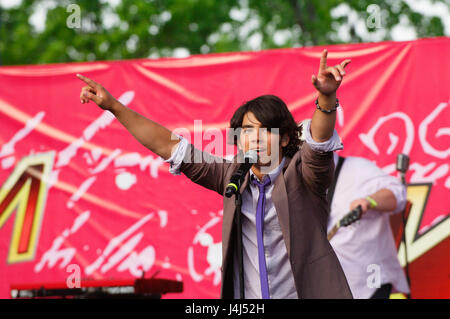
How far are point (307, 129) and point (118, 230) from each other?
3.48m

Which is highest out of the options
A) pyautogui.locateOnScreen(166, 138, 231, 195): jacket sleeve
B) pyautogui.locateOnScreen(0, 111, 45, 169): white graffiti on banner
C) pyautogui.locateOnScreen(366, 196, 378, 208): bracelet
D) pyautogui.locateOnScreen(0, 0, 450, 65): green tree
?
pyautogui.locateOnScreen(0, 0, 450, 65): green tree

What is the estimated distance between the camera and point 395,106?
5172 millimetres

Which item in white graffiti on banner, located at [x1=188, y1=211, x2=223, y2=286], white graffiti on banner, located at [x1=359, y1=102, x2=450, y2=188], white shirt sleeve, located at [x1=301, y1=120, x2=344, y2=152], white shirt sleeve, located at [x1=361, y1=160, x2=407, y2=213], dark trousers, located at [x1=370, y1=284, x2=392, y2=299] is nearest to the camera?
white shirt sleeve, located at [x1=301, y1=120, x2=344, y2=152]

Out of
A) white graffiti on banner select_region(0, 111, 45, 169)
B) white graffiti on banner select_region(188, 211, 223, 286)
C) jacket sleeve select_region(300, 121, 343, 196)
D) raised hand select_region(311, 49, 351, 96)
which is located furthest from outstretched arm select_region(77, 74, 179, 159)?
white graffiti on banner select_region(0, 111, 45, 169)

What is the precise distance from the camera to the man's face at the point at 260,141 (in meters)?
2.76

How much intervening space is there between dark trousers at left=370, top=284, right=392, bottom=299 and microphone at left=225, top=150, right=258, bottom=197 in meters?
2.25

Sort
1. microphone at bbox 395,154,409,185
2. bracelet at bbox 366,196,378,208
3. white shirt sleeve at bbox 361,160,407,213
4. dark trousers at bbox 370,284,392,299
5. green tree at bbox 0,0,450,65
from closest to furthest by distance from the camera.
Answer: bracelet at bbox 366,196,378,208
dark trousers at bbox 370,284,392,299
white shirt sleeve at bbox 361,160,407,213
microphone at bbox 395,154,409,185
green tree at bbox 0,0,450,65

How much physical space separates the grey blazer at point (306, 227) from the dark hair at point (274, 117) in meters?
0.20

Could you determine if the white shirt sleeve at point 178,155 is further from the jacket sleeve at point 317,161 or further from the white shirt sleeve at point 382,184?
the white shirt sleeve at point 382,184

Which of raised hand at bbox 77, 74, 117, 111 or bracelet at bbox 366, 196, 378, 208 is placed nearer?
raised hand at bbox 77, 74, 117, 111

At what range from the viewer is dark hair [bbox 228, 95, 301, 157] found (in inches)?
112

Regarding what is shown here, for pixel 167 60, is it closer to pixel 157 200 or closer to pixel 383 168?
pixel 157 200

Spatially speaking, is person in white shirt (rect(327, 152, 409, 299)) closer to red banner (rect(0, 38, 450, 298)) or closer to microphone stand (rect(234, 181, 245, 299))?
red banner (rect(0, 38, 450, 298))

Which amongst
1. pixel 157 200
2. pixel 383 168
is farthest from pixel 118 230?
pixel 383 168
